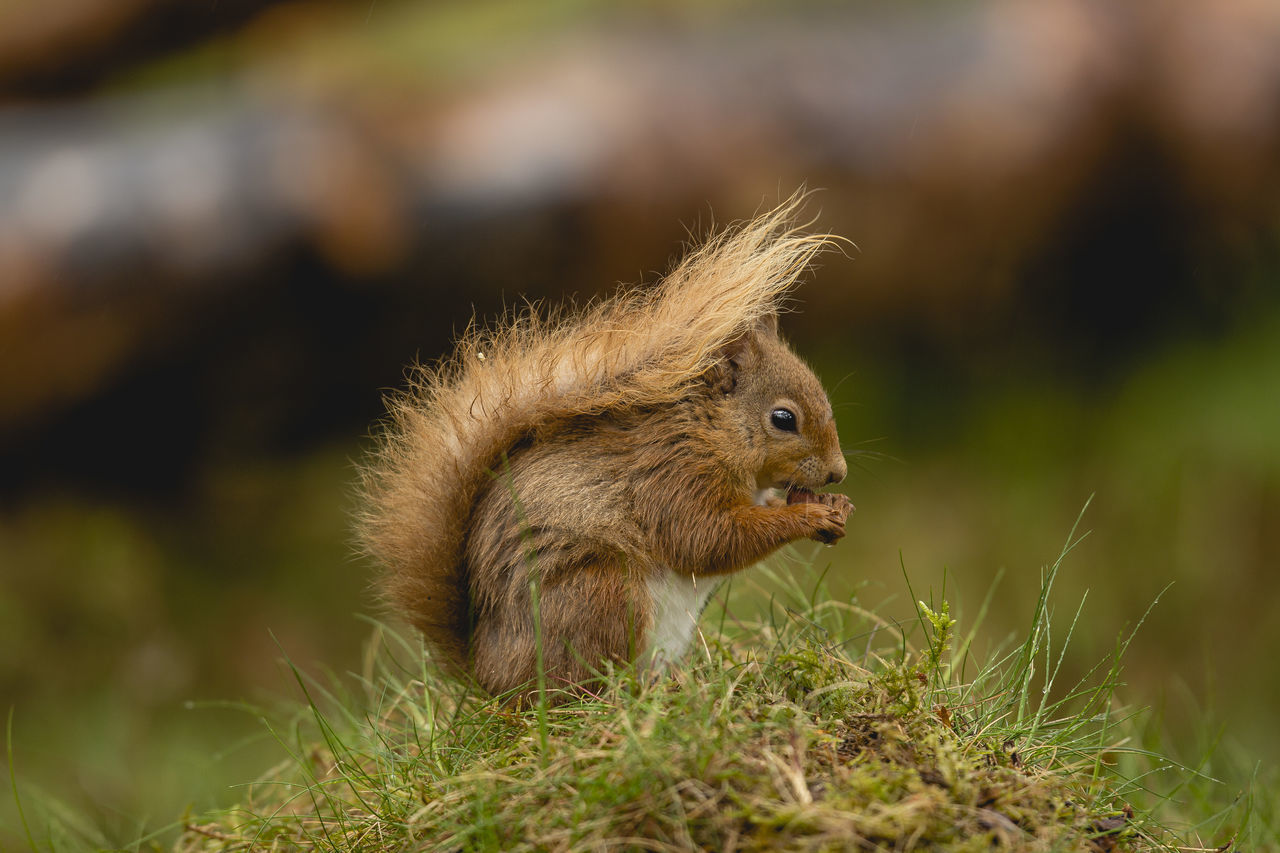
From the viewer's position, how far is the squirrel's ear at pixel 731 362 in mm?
3102

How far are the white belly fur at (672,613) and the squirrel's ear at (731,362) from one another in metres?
0.54

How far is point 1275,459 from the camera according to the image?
5.73m

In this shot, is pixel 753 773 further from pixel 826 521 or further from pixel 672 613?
pixel 826 521

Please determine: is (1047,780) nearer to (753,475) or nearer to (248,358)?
(753,475)

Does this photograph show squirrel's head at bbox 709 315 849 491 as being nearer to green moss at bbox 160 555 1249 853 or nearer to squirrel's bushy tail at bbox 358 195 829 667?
squirrel's bushy tail at bbox 358 195 829 667

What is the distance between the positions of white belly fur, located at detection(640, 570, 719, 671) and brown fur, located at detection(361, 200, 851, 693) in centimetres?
4

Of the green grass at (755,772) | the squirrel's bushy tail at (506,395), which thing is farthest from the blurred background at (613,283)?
the green grass at (755,772)

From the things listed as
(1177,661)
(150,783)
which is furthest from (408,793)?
(1177,661)

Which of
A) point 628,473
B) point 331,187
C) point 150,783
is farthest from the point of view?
point 331,187

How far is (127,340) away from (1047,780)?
196 inches

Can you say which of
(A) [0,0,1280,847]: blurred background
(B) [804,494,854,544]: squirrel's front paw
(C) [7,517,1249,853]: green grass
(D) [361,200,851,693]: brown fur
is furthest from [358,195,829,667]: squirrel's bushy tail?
(A) [0,0,1280,847]: blurred background

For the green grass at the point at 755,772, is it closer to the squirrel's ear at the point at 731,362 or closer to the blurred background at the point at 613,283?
the squirrel's ear at the point at 731,362

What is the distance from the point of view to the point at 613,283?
5.89 meters

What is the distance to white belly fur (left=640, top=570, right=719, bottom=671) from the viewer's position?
9.23ft
